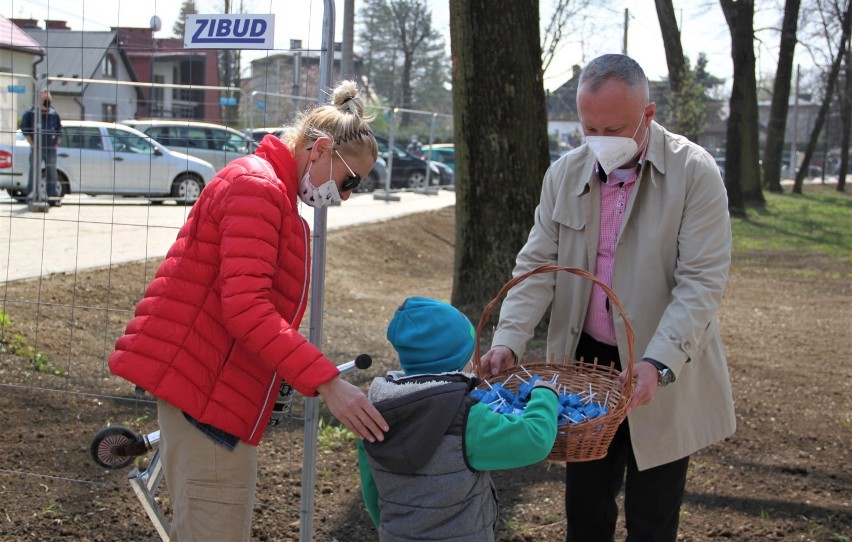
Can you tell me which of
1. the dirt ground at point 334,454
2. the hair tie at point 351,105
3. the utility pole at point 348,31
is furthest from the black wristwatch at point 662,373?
the utility pole at point 348,31

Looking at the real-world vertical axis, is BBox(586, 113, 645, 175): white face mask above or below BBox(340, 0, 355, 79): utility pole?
below

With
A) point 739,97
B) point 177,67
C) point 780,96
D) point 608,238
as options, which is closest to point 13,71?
point 177,67

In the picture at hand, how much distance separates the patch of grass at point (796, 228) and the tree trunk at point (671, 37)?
12.6 ft

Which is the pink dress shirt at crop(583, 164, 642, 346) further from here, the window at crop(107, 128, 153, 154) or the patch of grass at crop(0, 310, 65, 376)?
the patch of grass at crop(0, 310, 65, 376)

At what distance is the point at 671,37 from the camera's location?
18906 millimetres

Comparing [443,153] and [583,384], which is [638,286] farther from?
[443,153]

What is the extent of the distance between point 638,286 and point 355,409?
3.31 ft

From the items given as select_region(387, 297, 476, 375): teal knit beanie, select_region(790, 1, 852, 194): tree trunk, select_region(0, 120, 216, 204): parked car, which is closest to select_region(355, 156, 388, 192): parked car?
select_region(0, 120, 216, 204): parked car

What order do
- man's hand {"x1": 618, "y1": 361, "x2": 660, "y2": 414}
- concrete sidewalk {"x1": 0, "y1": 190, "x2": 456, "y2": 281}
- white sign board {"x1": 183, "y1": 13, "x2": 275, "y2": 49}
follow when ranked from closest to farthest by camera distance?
1. man's hand {"x1": 618, "y1": 361, "x2": 660, "y2": 414}
2. white sign board {"x1": 183, "y1": 13, "x2": 275, "y2": 49}
3. concrete sidewalk {"x1": 0, "y1": 190, "x2": 456, "y2": 281}

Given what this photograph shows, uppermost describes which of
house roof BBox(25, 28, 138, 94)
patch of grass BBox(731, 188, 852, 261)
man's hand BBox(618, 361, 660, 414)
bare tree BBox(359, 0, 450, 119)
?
bare tree BBox(359, 0, 450, 119)

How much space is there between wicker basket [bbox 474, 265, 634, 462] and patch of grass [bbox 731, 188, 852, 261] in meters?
13.7

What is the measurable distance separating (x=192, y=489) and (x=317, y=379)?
549 mm

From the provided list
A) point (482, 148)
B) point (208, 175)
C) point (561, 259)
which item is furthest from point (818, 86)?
point (561, 259)

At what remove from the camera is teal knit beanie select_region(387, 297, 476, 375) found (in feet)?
7.16
